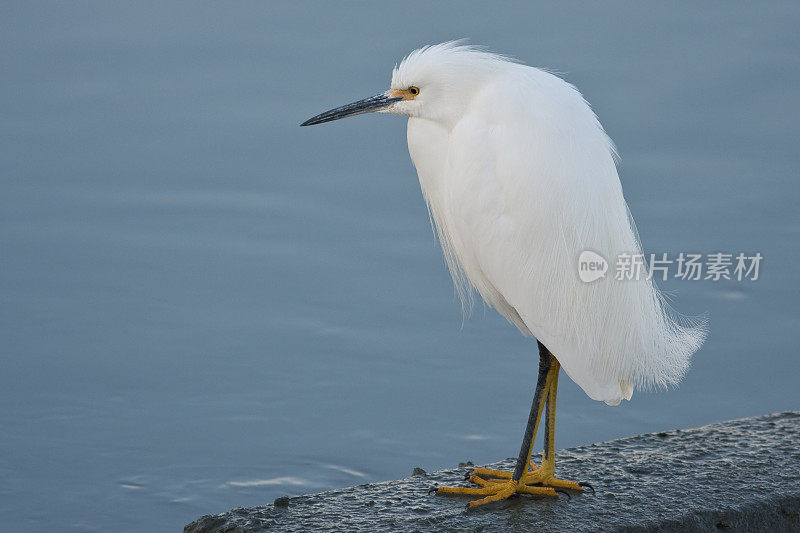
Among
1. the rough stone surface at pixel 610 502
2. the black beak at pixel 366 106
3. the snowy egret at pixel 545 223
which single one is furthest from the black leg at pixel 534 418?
the black beak at pixel 366 106

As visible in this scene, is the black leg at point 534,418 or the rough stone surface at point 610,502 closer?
the rough stone surface at point 610,502

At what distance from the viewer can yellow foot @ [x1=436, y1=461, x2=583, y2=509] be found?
4129mm

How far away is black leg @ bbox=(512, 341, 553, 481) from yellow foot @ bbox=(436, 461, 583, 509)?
0.04 metres

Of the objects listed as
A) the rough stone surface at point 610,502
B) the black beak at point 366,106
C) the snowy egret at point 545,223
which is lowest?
the rough stone surface at point 610,502

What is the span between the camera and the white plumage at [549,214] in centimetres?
399

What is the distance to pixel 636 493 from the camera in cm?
416

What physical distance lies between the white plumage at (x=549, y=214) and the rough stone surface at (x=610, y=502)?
442 mm

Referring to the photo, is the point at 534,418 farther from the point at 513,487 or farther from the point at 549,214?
the point at 549,214

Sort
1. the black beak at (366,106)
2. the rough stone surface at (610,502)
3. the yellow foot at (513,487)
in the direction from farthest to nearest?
1. the black beak at (366,106)
2. the yellow foot at (513,487)
3. the rough stone surface at (610,502)

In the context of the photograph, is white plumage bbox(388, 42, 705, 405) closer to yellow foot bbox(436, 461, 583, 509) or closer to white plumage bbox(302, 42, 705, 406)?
white plumage bbox(302, 42, 705, 406)

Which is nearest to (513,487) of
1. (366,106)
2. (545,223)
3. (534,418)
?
(534,418)

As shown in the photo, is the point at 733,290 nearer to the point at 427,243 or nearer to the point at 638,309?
the point at 427,243

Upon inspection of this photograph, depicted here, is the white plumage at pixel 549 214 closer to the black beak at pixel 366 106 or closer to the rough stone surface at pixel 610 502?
the black beak at pixel 366 106

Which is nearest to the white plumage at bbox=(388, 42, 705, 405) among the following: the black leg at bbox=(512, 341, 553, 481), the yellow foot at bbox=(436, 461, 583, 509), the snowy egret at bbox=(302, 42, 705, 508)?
the snowy egret at bbox=(302, 42, 705, 508)
